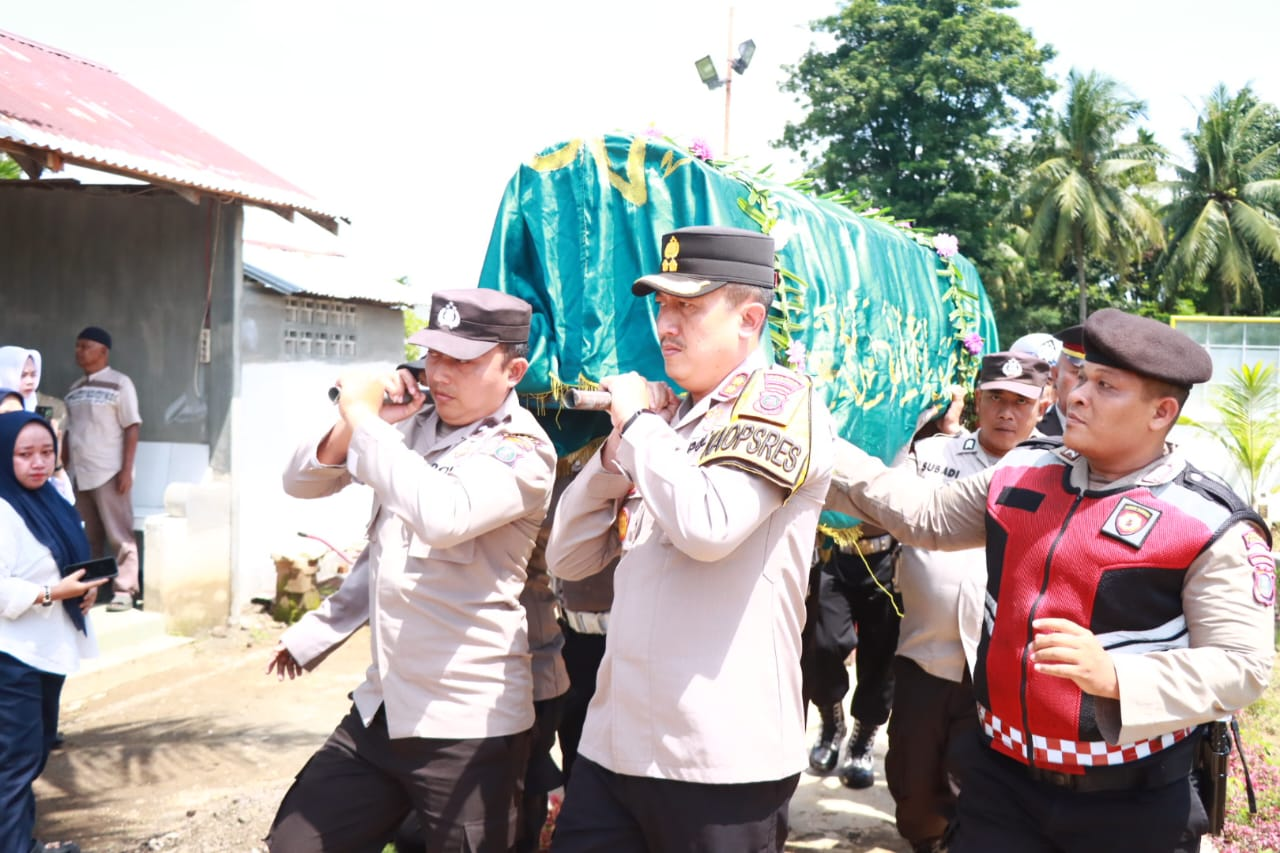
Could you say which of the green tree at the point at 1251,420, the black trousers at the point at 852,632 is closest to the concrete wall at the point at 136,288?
the black trousers at the point at 852,632

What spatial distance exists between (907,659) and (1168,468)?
1.62 m

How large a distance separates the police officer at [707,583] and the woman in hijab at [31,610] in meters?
2.00

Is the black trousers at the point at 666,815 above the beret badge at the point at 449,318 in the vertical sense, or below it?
below

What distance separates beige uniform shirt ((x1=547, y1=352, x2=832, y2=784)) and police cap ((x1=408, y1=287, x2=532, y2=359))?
62 centimetres

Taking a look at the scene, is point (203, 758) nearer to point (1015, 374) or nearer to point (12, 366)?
point (12, 366)

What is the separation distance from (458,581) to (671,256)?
2.97ft

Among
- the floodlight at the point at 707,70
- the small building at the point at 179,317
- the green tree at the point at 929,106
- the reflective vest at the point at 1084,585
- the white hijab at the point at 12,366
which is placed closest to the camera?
the reflective vest at the point at 1084,585

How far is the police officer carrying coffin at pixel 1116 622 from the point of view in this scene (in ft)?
6.50

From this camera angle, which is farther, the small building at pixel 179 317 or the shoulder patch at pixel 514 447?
the small building at pixel 179 317

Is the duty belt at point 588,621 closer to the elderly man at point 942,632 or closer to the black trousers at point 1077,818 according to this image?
the elderly man at point 942,632

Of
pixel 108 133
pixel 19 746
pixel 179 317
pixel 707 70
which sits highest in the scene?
pixel 707 70

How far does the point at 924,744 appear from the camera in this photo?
3533 millimetres

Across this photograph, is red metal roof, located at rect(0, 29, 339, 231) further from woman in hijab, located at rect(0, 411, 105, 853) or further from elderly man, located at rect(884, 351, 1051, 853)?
elderly man, located at rect(884, 351, 1051, 853)


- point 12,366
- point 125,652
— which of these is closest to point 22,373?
point 12,366
